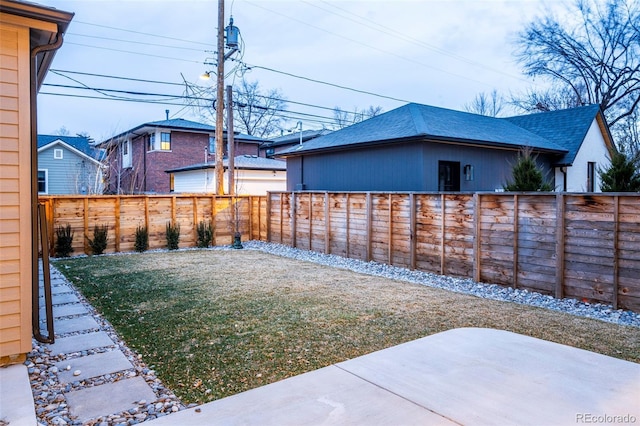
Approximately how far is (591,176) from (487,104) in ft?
66.4

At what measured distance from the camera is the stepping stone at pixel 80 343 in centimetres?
360

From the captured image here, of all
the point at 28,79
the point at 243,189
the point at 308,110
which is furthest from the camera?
the point at 308,110

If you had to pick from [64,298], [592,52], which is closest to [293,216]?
[64,298]

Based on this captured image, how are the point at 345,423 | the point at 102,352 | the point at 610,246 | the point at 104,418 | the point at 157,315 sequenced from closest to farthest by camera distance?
the point at 345,423, the point at 104,418, the point at 102,352, the point at 157,315, the point at 610,246

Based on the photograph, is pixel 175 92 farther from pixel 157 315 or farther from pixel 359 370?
pixel 359 370

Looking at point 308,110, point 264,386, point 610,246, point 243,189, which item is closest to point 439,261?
point 610,246

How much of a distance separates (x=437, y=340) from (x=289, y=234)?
301 inches

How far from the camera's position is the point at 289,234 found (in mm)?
11023

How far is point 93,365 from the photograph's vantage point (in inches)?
128

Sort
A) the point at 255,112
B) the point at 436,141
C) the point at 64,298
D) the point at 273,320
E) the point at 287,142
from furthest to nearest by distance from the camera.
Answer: the point at 255,112 < the point at 287,142 < the point at 436,141 < the point at 64,298 < the point at 273,320

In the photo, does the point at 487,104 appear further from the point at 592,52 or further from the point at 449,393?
the point at 449,393

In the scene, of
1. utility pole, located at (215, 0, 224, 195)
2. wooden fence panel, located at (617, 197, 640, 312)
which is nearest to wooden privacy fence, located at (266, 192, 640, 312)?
wooden fence panel, located at (617, 197, 640, 312)

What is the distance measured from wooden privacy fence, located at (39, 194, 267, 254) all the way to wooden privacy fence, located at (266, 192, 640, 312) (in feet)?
10.9

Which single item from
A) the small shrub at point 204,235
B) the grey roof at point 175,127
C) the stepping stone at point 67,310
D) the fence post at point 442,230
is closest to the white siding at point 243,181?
the grey roof at point 175,127
